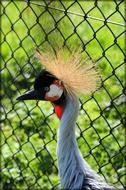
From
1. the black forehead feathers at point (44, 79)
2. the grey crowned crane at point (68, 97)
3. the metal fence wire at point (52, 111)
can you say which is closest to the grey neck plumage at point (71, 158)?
the grey crowned crane at point (68, 97)

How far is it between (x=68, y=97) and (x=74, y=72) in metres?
0.13

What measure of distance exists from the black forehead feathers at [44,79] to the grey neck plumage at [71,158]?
0.40 ft

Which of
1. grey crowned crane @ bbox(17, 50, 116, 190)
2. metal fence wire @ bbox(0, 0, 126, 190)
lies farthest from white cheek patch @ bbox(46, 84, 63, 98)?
metal fence wire @ bbox(0, 0, 126, 190)

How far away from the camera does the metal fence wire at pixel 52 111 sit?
120 inches

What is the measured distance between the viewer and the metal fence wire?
306cm

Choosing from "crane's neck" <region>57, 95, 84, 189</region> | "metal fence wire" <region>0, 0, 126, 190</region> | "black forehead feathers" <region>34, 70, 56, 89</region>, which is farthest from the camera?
"metal fence wire" <region>0, 0, 126, 190</region>

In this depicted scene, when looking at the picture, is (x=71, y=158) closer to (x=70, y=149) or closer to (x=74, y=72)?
(x=70, y=149)

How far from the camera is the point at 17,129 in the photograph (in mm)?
4215

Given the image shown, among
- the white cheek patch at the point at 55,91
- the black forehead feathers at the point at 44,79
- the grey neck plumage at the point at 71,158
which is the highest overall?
the black forehead feathers at the point at 44,79

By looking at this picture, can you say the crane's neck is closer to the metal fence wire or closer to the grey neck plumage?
the grey neck plumage

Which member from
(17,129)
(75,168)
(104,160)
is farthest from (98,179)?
(17,129)

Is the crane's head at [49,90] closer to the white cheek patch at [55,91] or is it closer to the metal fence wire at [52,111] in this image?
the white cheek patch at [55,91]

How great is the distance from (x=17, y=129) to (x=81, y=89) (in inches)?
53.6

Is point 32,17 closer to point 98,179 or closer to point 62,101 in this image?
point 62,101
